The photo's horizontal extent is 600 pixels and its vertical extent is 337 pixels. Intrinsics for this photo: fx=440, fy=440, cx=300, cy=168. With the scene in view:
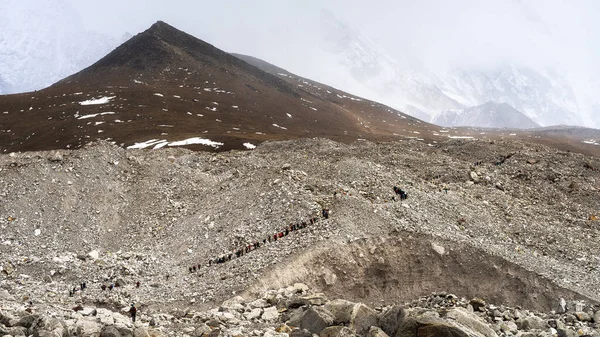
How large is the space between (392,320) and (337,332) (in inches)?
83.0

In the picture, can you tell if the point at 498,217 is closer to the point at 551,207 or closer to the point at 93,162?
the point at 551,207

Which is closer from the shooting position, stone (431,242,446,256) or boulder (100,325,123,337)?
boulder (100,325,123,337)

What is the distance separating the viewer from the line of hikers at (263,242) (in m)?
28.1

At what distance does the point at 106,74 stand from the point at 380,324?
133 m

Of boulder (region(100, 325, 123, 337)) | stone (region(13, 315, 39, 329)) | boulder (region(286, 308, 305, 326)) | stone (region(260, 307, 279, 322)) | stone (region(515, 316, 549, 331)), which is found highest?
stone (region(515, 316, 549, 331))

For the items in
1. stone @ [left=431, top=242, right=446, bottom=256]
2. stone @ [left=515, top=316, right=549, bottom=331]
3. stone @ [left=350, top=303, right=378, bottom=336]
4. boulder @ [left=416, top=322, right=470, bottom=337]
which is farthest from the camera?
stone @ [left=431, top=242, right=446, bottom=256]

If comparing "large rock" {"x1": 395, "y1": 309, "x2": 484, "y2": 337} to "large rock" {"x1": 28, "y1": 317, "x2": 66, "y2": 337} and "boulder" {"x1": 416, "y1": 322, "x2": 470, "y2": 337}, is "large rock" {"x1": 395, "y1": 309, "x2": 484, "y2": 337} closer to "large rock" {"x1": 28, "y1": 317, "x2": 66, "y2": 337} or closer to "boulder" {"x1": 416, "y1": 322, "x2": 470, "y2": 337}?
"boulder" {"x1": 416, "y1": 322, "x2": 470, "y2": 337}

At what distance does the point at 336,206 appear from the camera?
31484 millimetres

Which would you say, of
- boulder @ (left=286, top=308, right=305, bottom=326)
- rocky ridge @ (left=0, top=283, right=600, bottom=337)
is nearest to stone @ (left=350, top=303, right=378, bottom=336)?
rocky ridge @ (left=0, top=283, right=600, bottom=337)

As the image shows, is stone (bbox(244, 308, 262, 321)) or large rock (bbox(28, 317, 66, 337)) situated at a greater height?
large rock (bbox(28, 317, 66, 337))

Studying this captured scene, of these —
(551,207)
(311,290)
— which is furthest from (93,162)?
(551,207)

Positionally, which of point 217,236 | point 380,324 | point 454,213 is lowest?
point 217,236

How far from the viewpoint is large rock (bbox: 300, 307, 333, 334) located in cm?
1673

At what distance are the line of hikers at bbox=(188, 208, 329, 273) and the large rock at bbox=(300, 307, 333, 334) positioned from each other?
11225 millimetres
